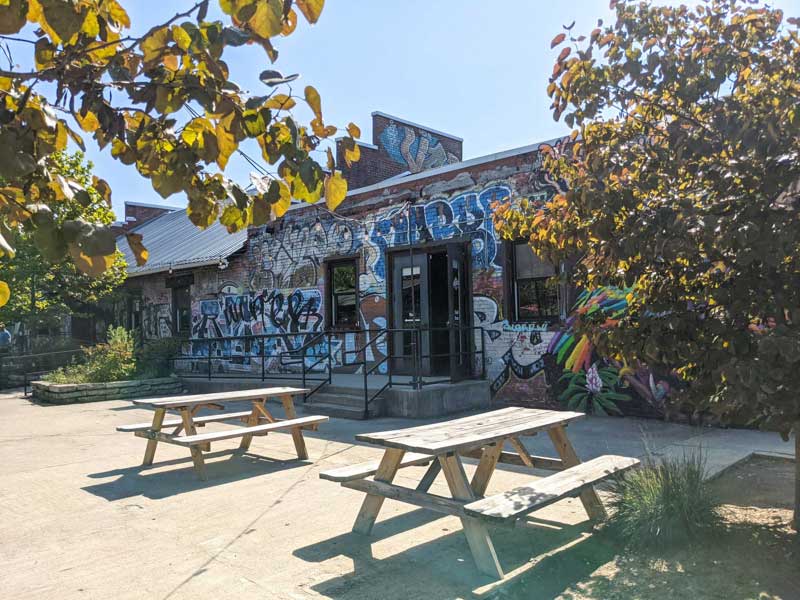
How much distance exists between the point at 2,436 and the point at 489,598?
846cm

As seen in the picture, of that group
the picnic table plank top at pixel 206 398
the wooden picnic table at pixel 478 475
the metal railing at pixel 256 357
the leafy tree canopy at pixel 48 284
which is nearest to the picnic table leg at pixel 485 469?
the wooden picnic table at pixel 478 475

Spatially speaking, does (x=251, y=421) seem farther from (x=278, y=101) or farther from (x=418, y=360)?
(x=278, y=101)

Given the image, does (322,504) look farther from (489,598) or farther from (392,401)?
(392,401)

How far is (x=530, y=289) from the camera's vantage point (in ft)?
35.1

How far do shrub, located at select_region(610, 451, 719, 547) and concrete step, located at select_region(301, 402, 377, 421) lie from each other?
5911mm

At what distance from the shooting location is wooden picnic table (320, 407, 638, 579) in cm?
384

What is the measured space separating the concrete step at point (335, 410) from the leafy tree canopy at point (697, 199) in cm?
599

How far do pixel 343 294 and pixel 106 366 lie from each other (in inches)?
223

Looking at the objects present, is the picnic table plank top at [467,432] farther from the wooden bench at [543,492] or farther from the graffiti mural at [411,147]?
the graffiti mural at [411,147]

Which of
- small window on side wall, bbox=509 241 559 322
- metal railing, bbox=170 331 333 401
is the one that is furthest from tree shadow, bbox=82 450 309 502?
small window on side wall, bbox=509 241 559 322

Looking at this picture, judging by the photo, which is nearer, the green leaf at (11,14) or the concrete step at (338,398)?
the green leaf at (11,14)

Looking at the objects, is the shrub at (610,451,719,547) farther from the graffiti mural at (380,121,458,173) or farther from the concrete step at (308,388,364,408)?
the graffiti mural at (380,121,458,173)

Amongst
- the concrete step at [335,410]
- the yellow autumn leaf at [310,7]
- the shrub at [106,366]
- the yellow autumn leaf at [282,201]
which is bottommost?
the concrete step at [335,410]

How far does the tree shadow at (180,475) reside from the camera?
602 centimetres
